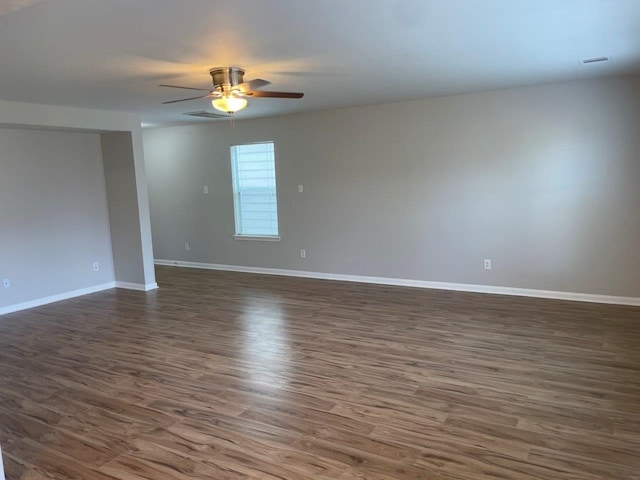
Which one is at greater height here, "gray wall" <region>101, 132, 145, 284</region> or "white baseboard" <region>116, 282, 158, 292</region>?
"gray wall" <region>101, 132, 145, 284</region>

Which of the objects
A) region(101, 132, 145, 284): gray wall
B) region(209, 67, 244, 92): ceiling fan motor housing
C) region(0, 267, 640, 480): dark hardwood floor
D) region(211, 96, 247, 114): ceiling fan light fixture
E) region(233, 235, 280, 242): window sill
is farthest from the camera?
region(233, 235, 280, 242): window sill

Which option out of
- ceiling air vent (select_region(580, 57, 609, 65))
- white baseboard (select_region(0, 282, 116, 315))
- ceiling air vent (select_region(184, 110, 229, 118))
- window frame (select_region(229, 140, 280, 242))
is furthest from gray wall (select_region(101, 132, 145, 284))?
ceiling air vent (select_region(580, 57, 609, 65))

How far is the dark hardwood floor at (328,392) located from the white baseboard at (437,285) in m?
0.17

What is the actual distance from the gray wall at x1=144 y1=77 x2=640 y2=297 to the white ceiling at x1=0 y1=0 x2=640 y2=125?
0.54 m

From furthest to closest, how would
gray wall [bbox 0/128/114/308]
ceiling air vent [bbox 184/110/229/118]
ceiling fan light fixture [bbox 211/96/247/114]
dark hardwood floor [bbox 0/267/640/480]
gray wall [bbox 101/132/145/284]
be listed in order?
gray wall [bbox 101/132/145/284]
ceiling air vent [bbox 184/110/229/118]
gray wall [bbox 0/128/114/308]
ceiling fan light fixture [bbox 211/96/247/114]
dark hardwood floor [bbox 0/267/640/480]

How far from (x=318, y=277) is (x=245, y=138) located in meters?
2.34

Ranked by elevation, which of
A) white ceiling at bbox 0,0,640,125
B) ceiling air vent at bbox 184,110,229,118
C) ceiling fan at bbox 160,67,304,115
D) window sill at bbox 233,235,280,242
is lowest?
window sill at bbox 233,235,280,242

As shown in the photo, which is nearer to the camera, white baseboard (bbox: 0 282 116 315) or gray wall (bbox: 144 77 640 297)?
gray wall (bbox: 144 77 640 297)

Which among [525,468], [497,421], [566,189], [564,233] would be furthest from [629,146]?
[525,468]

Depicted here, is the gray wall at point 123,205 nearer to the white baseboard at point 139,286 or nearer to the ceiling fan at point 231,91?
the white baseboard at point 139,286

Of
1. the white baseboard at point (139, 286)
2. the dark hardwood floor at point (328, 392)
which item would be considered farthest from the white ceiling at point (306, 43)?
the white baseboard at point (139, 286)

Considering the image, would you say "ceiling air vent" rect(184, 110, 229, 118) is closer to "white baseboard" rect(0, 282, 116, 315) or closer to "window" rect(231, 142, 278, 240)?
"window" rect(231, 142, 278, 240)

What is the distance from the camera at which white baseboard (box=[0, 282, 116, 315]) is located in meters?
5.39

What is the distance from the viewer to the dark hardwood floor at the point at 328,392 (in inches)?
91.1
